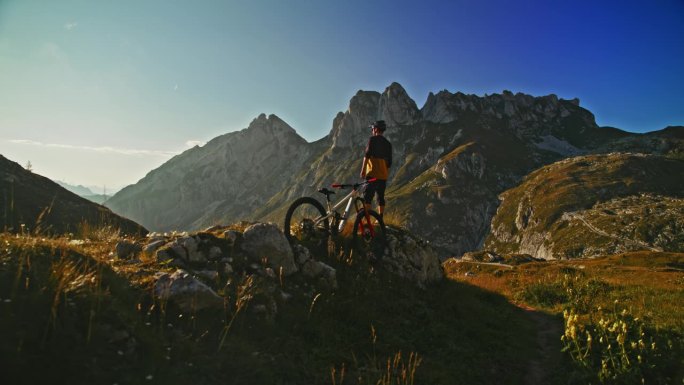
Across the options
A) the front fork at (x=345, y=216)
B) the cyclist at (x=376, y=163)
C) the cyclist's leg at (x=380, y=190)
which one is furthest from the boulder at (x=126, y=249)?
the cyclist's leg at (x=380, y=190)

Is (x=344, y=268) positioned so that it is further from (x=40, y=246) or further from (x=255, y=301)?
(x=40, y=246)

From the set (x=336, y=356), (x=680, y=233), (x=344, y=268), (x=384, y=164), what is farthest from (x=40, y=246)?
(x=680, y=233)

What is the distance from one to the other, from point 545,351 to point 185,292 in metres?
10.7

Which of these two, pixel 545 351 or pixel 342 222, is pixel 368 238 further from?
pixel 545 351

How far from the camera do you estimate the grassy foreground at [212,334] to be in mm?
5629

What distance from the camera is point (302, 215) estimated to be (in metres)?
14.3

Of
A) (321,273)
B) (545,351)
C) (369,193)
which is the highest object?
(369,193)

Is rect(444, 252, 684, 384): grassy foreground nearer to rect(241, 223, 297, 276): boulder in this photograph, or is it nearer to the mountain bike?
the mountain bike

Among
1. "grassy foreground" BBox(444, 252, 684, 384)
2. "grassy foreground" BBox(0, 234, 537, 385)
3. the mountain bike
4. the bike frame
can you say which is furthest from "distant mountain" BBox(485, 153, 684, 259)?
"grassy foreground" BBox(0, 234, 537, 385)

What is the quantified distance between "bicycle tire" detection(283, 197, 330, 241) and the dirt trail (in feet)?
24.3

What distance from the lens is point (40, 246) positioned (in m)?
7.29

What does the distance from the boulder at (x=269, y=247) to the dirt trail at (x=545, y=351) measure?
23.2 feet

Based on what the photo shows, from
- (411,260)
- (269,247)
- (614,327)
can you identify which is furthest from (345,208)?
(614,327)

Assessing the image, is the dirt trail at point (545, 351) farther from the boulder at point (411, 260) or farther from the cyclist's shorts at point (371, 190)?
the cyclist's shorts at point (371, 190)
